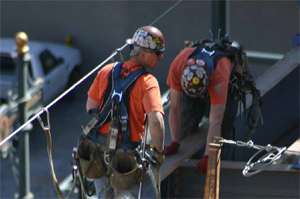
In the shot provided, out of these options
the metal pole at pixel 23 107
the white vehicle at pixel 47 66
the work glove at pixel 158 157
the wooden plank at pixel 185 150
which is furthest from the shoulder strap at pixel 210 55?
the white vehicle at pixel 47 66

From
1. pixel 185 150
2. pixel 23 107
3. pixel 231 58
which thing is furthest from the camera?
pixel 23 107

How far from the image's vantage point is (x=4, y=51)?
38.1 feet

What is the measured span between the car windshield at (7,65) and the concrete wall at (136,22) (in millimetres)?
1482

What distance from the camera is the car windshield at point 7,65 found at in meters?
11.7

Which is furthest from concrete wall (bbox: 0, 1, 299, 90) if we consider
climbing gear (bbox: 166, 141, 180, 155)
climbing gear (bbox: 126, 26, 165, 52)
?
climbing gear (bbox: 126, 26, 165, 52)

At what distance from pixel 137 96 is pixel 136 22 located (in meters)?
7.06

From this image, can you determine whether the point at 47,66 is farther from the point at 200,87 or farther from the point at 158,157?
the point at 158,157

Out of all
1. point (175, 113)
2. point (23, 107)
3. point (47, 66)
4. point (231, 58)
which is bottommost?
point (47, 66)

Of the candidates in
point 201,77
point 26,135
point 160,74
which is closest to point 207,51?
point 201,77

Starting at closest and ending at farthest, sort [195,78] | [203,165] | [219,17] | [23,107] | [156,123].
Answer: [156,123], [195,78], [203,165], [23,107], [219,17]

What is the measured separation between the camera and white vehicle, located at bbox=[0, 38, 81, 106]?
11.6 metres

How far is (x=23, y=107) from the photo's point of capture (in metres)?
7.88

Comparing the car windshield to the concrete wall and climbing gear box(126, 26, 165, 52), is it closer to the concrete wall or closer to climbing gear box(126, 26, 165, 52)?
the concrete wall

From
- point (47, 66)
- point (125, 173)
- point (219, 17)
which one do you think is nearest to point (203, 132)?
point (125, 173)
